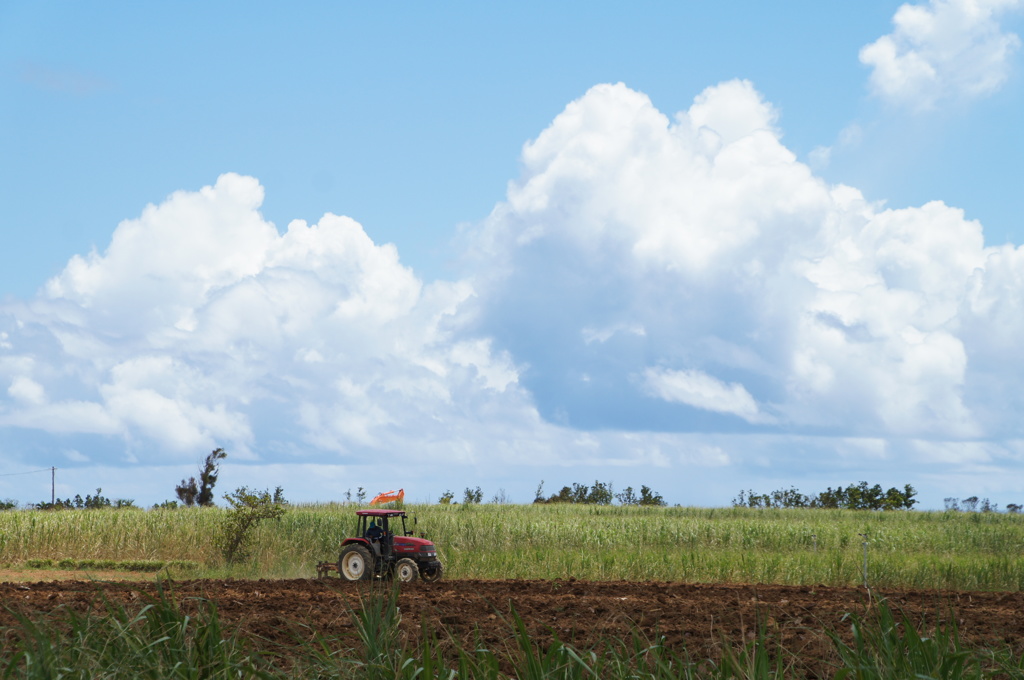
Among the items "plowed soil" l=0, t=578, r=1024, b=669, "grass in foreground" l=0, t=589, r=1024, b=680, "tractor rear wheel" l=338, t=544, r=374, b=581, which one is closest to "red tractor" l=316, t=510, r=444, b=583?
"tractor rear wheel" l=338, t=544, r=374, b=581

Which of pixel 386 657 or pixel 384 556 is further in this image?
pixel 384 556

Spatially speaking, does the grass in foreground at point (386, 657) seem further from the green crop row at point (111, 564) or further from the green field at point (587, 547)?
the green crop row at point (111, 564)

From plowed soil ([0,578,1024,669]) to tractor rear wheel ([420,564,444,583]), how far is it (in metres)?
1.84

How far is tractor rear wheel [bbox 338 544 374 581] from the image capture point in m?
18.1

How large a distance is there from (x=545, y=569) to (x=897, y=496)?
132ft

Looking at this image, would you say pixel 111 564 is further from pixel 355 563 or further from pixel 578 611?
pixel 578 611

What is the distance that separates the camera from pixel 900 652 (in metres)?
5.10

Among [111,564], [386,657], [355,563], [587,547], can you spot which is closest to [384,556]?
[355,563]

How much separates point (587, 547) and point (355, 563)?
8615mm

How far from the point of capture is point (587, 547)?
24.9 m

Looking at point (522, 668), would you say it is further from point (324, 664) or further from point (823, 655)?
point (823, 655)

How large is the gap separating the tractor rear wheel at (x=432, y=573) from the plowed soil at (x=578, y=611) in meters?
1.84

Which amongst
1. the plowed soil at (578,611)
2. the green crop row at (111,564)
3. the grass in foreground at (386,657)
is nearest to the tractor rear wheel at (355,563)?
the plowed soil at (578,611)

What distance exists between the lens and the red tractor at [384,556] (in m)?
18.2
